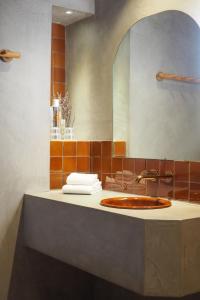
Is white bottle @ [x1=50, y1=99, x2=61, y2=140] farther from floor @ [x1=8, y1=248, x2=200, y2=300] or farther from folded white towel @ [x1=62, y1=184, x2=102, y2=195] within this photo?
floor @ [x1=8, y1=248, x2=200, y2=300]

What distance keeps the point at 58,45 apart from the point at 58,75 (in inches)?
9.6

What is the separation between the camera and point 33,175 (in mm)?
2939

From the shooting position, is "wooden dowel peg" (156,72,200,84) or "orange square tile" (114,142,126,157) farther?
"orange square tile" (114,142,126,157)

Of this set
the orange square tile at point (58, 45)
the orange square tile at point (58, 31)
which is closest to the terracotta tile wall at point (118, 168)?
the orange square tile at point (58, 45)

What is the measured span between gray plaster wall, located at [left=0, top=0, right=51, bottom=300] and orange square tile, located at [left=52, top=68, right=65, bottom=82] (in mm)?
492

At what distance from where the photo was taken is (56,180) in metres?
3.19

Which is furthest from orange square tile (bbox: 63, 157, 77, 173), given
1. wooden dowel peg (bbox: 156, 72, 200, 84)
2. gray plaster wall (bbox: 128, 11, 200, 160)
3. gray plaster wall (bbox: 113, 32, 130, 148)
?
wooden dowel peg (bbox: 156, 72, 200, 84)

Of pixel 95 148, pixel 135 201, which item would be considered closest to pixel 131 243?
pixel 135 201

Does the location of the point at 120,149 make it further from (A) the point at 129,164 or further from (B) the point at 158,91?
(B) the point at 158,91

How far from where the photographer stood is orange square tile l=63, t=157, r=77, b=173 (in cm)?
322

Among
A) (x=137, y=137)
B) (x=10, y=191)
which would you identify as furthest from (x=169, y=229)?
(x=10, y=191)

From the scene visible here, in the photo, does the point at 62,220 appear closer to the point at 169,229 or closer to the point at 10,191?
the point at 10,191

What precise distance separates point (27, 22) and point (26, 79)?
1.26 ft

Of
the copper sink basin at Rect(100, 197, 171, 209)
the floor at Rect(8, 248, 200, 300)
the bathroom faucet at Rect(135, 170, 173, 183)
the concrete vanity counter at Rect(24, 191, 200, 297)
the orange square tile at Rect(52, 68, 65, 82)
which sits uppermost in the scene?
the orange square tile at Rect(52, 68, 65, 82)
